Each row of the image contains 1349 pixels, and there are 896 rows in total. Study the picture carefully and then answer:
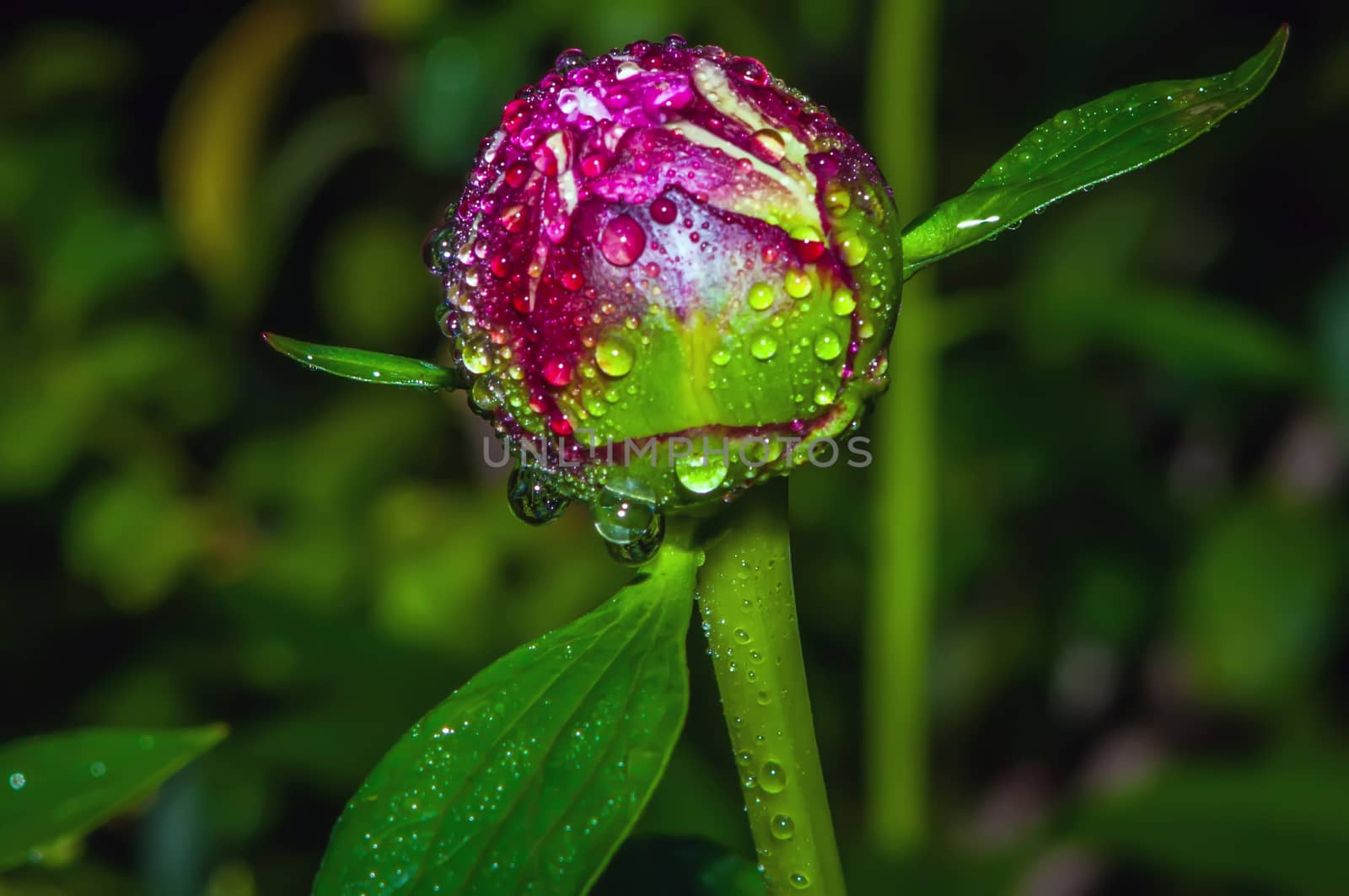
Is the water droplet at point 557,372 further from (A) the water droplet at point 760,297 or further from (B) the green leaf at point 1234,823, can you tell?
(B) the green leaf at point 1234,823

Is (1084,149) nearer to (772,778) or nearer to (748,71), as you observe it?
(748,71)

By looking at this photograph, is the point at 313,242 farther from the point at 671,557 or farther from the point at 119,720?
the point at 671,557

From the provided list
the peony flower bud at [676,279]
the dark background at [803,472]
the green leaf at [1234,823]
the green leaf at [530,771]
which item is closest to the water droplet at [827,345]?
the peony flower bud at [676,279]

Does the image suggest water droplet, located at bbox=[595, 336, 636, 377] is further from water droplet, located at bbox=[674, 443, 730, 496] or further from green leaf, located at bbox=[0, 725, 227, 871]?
green leaf, located at bbox=[0, 725, 227, 871]

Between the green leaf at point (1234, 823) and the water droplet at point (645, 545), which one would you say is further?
the green leaf at point (1234, 823)

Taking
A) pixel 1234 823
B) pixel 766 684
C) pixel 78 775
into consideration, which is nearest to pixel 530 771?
pixel 766 684

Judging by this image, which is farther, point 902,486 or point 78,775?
point 902,486
